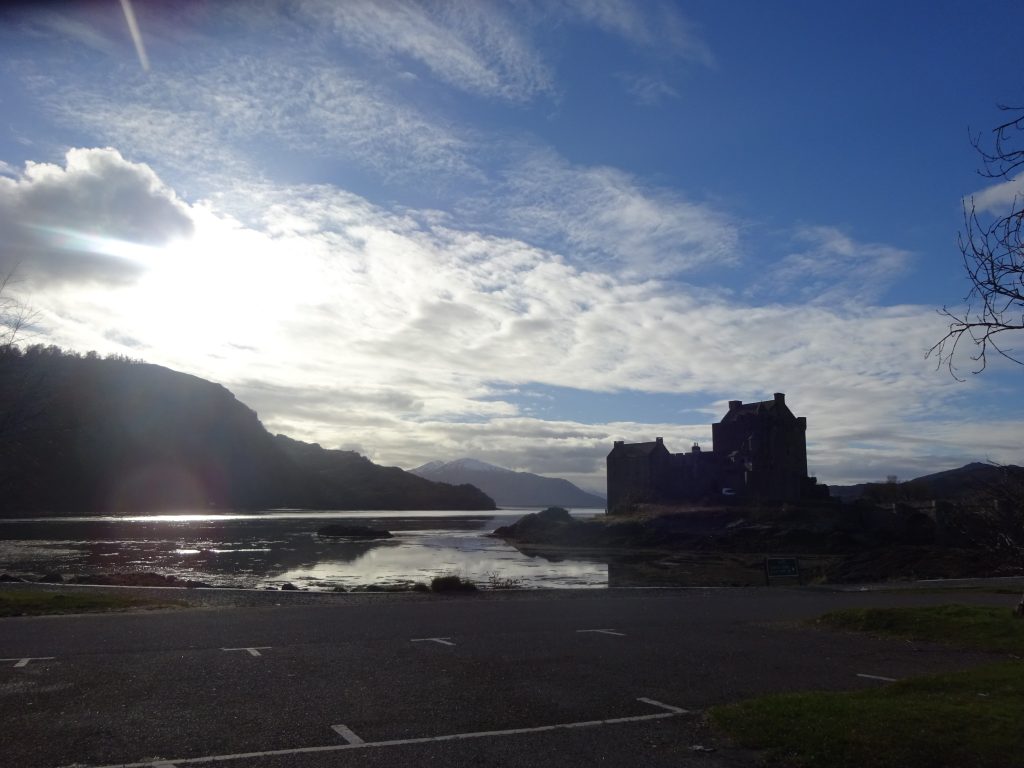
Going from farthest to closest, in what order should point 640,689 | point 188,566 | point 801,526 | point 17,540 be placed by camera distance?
point 801,526 → point 17,540 → point 188,566 → point 640,689

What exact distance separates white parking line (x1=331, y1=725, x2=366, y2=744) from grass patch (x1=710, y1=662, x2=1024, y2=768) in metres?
3.81

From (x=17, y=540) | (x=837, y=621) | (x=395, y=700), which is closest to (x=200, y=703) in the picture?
(x=395, y=700)

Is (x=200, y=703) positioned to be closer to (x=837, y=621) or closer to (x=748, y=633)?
(x=748, y=633)

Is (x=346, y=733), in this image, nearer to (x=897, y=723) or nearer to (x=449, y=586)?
(x=897, y=723)

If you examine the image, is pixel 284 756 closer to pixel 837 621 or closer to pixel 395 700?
pixel 395 700

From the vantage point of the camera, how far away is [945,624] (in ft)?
55.0

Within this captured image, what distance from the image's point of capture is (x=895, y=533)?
81188mm

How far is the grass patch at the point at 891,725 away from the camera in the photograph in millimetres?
7332

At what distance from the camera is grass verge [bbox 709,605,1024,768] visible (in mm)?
7344

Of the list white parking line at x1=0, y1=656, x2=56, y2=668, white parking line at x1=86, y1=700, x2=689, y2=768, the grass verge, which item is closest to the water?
white parking line at x1=0, y1=656, x2=56, y2=668

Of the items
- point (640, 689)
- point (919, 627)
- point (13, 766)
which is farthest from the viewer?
point (919, 627)

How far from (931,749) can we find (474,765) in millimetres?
4121

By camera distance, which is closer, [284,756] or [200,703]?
[284,756]

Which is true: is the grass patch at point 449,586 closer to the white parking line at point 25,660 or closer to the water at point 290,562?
the water at point 290,562
